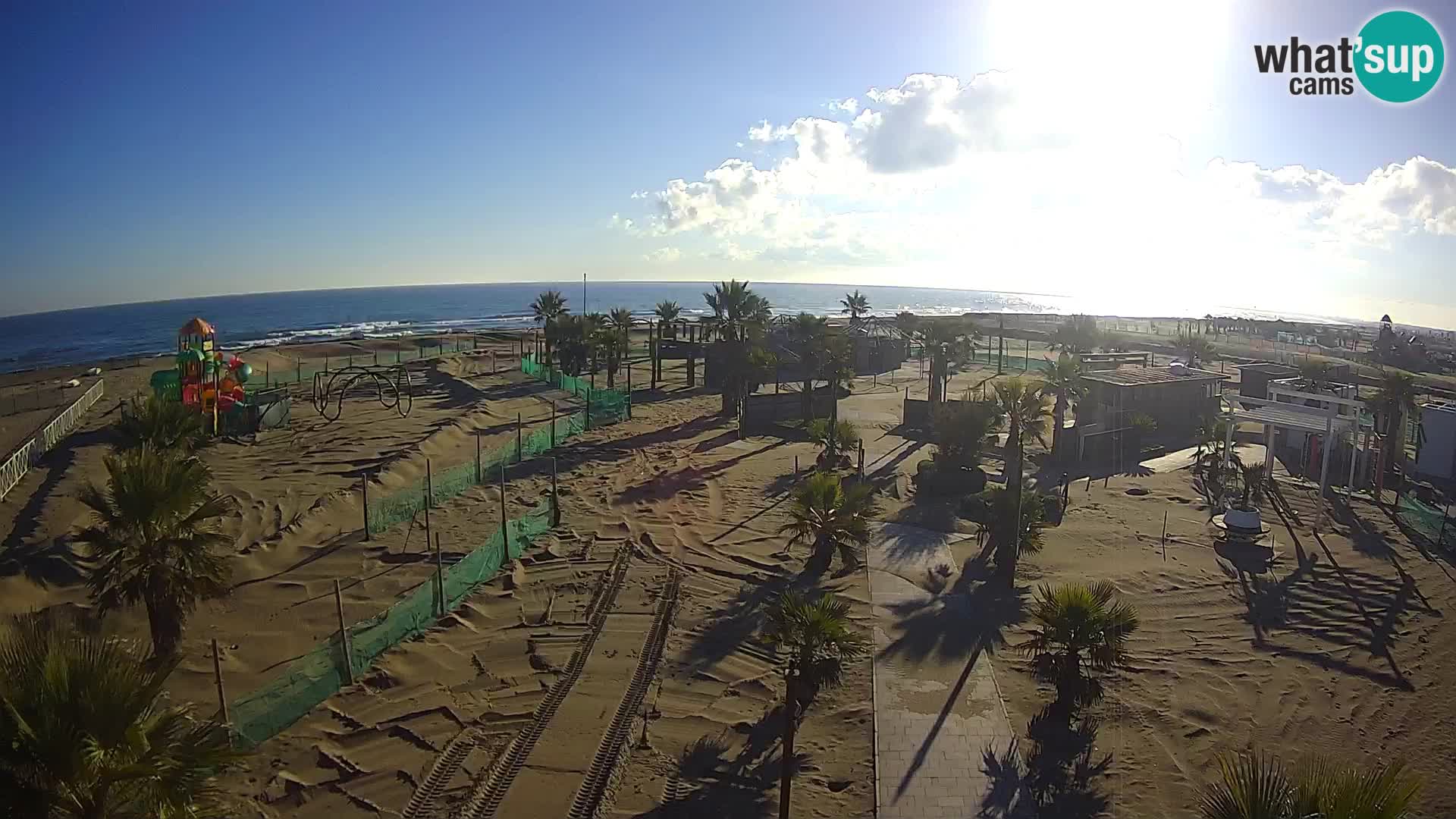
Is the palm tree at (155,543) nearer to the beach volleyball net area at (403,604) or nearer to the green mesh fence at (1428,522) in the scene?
the beach volleyball net area at (403,604)

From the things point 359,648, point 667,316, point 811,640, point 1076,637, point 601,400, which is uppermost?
point 667,316

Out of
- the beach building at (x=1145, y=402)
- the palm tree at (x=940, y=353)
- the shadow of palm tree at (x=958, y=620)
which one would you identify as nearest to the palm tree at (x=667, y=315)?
the palm tree at (x=940, y=353)

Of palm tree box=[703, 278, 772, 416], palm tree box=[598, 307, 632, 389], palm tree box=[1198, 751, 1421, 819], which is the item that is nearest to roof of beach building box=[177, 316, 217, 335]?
palm tree box=[598, 307, 632, 389]

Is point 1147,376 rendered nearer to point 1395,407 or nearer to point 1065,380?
point 1395,407

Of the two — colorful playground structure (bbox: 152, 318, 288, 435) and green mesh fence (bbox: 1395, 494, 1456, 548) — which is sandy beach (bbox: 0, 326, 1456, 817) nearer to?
green mesh fence (bbox: 1395, 494, 1456, 548)

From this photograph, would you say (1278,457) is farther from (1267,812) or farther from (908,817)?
(1267,812)

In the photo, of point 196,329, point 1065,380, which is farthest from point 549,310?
point 1065,380

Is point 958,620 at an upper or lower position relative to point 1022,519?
lower
